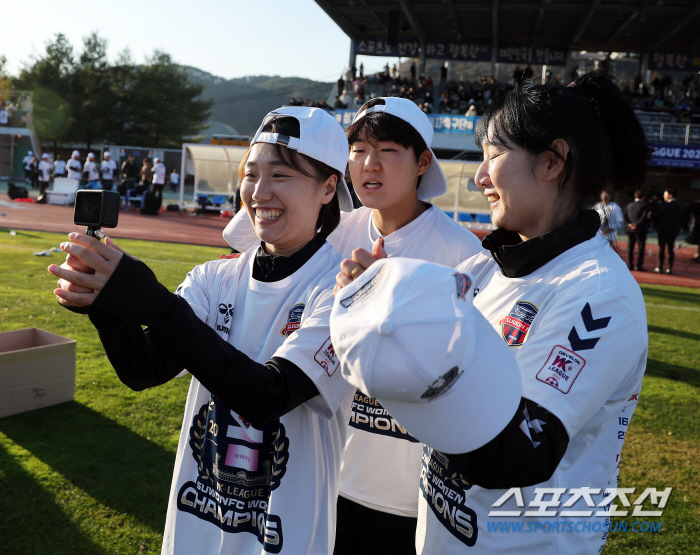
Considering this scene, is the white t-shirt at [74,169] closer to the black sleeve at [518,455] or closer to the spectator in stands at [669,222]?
the spectator in stands at [669,222]

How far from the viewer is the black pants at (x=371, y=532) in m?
2.10

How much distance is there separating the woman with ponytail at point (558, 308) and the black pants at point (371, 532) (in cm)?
57

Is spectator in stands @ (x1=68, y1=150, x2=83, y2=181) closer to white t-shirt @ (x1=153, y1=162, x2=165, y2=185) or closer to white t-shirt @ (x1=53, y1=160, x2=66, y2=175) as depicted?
white t-shirt @ (x1=53, y1=160, x2=66, y2=175)

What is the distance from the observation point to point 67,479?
130 inches

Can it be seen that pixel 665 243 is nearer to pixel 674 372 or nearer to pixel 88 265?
pixel 674 372

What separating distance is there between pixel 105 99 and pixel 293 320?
57.2 m

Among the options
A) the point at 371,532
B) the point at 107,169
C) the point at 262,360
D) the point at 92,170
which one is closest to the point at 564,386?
the point at 262,360

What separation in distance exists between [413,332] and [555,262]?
0.68 m

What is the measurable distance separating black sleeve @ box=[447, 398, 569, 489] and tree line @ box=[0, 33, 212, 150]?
180 ft

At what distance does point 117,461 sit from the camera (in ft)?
11.7

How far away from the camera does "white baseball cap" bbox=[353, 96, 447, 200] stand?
2357 millimetres

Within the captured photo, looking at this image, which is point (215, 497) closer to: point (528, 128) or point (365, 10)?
point (528, 128)

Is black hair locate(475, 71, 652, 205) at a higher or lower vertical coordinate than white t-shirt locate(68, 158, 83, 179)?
lower

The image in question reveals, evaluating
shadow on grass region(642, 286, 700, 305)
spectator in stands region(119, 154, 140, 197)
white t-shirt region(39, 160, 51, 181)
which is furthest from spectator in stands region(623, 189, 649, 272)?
white t-shirt region(39, 160, 51, 181)
